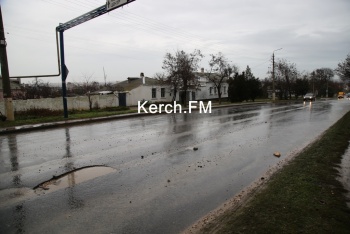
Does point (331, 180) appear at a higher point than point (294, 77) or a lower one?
lower

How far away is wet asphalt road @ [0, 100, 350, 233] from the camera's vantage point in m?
4.27

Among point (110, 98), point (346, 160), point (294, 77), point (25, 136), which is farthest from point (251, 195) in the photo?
point (294, 77)

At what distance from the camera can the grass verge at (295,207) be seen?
3740mm

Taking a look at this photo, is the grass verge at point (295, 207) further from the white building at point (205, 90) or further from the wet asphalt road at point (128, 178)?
the white building at point (205, 90)

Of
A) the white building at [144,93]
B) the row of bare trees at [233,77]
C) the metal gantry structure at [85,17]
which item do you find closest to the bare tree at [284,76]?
the row of bare trees at [233,77]

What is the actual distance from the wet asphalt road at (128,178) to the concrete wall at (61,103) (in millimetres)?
16025

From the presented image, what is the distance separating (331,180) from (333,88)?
382 ft

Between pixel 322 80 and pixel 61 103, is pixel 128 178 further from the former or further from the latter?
pixel 322 80

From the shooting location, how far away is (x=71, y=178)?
20.5 feet

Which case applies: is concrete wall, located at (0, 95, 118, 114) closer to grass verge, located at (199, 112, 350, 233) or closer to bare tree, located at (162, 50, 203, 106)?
bare tree, located at (162, 50, 203, 106)

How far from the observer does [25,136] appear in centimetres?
1244

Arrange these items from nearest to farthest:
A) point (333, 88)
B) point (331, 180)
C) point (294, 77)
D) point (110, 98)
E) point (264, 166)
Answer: point (331, 180) < point (264, 166) < point (110, 98) < point (294, 77) < point (333, 88)

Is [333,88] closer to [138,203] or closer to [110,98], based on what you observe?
[110,98]

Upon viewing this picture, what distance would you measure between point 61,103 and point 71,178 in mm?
25442
